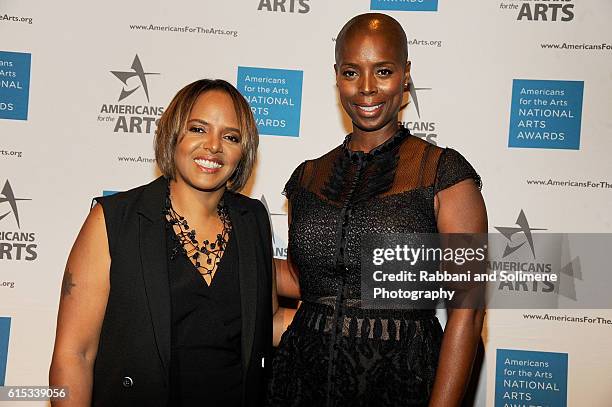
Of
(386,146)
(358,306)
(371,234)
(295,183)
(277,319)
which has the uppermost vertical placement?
(386,146)

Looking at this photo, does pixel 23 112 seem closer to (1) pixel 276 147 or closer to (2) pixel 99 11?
(2) pixel 99 11

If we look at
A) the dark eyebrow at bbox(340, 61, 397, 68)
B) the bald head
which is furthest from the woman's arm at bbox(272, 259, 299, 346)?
the bald head

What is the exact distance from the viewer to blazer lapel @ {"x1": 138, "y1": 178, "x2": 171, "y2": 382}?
1973 millimetres

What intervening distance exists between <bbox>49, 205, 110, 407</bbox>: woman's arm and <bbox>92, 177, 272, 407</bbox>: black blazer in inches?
1.2

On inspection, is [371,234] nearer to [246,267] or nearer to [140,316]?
[246,267]

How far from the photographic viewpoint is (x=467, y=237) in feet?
6.68

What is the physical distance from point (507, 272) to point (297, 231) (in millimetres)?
1277

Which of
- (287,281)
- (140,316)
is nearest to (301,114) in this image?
(287,281)

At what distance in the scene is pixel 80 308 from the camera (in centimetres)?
199

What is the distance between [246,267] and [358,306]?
14.6 inches

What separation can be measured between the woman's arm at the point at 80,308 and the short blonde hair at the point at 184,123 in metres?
0.28

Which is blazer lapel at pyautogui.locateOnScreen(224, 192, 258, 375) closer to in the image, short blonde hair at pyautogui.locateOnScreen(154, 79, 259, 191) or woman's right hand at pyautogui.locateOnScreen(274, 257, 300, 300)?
short blonde hair at pyautogui.locateOnScreen(154, 79, 259, 191)

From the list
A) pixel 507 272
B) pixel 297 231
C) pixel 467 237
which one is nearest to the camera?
pixel 467 237

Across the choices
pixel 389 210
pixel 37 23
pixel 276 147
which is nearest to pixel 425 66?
pixel 276 147
